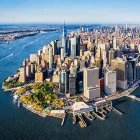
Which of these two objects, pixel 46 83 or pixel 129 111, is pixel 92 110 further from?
pixel 46 83

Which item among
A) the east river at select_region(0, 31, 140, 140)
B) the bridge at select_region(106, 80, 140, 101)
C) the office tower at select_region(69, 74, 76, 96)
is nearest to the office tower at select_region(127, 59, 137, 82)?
the bridge at select_region(106, 80, 140, 101)

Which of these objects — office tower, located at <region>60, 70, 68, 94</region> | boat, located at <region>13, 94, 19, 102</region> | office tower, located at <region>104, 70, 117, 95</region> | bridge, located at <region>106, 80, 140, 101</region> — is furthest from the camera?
office tower, located at <region>104, 70, 117, 95</region>

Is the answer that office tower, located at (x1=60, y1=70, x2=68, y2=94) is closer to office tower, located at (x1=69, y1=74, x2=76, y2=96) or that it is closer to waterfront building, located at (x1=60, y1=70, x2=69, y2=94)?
waterfront building, located at (x1=60, y1=70, x2=69, y2=94)

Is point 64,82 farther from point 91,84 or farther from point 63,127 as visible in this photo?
point 63,127

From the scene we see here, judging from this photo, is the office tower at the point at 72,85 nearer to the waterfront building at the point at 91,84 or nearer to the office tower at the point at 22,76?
the waterfront building at the point at 91,84

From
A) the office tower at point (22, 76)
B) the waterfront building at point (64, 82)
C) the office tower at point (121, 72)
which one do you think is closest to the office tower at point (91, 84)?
the waterfront building at point (64, 82)

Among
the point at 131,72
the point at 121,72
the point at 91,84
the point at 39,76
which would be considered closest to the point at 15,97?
the point at 39,76
